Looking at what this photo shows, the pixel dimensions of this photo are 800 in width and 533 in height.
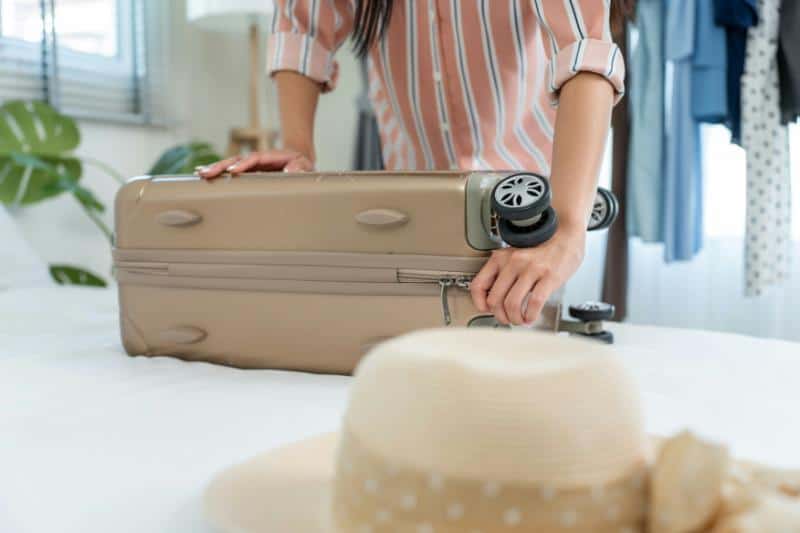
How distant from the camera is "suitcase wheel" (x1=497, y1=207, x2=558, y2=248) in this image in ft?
2.29

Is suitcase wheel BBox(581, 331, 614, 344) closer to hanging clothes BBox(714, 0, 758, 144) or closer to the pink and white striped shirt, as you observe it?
the pink and white striped shirt

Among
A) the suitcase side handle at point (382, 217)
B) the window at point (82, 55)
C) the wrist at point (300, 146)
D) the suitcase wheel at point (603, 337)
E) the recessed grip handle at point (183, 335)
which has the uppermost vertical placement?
the window at point (82, 55)

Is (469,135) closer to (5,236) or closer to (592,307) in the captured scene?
(592,307)

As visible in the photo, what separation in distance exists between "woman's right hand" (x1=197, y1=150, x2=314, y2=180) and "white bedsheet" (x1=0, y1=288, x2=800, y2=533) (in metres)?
0.22

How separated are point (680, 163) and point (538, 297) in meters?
1.59

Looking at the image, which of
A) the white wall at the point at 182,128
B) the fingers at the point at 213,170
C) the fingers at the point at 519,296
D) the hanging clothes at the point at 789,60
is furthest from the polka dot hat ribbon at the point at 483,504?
the white wall at the point at 182,128

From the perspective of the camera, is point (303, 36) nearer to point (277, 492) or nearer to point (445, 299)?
point (445, 299)

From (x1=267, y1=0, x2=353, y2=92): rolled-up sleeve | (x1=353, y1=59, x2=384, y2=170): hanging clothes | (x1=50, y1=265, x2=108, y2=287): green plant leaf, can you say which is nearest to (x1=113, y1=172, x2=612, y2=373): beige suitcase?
(x1=267, y1=0, x2=353, y2=92): rolled-up sleeve

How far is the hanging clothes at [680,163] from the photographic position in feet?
6.77

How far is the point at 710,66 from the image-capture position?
1992 mm

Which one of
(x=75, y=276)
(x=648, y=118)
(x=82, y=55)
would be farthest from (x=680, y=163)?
(x=82, y=55)

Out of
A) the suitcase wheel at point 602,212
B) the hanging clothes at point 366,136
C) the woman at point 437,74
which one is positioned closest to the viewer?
the suitcase wheel at point 602,212

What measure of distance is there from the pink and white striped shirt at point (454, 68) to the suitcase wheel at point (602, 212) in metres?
0.24

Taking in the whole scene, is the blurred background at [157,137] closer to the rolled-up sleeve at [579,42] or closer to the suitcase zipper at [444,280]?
the rolled-up sleeve at [579,42]
